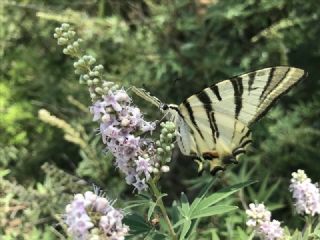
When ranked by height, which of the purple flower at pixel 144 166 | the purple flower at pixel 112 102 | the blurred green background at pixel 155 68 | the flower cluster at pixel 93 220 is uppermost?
the purple flower at pixel 112 102

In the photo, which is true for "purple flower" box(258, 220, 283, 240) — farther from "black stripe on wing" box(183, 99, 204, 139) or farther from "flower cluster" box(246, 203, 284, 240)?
"black stripe on wing" box(183, 99, 204, 139)

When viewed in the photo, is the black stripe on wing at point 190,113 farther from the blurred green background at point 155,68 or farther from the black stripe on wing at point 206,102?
the blurred green background at point 155,68

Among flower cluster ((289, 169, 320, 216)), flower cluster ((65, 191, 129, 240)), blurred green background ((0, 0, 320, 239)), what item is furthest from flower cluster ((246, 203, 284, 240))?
blurred green background ((0, 0, 320, 239))

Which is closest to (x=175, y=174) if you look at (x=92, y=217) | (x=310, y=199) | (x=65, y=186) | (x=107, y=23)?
(x=107, y=23)

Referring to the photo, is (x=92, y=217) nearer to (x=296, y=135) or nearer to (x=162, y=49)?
(x=296, y=135)

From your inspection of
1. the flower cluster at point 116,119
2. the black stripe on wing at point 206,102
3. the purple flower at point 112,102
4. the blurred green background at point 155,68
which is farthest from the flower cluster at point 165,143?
the blurred green background at point 155,68
